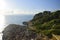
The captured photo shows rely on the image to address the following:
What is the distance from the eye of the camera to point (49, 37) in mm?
49750

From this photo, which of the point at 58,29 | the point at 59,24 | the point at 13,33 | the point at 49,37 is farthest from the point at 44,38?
the point at 13,33

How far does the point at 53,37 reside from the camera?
48312mm

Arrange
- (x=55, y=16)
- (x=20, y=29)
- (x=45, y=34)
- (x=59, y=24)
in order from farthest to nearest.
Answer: (x=55, y=16) < (x=20, y=29) < (x=59, y=24) < (x=45, y=34)

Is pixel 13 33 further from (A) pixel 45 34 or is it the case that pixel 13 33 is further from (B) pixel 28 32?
(A) pixel 45 34

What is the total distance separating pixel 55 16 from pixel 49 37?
70.7 feet

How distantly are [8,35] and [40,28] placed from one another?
31.9 ft

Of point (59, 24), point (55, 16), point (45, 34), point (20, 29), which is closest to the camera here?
point (45, 34)

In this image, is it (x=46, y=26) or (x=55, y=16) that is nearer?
(x=46, y=26)

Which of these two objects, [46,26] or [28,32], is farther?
[46,26]

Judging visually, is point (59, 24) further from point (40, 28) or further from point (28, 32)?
point (28, 32)

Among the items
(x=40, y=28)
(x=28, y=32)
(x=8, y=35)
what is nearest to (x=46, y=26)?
(x=40, y=28)

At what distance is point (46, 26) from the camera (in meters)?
60.2

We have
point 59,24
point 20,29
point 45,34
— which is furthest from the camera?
point 20,29

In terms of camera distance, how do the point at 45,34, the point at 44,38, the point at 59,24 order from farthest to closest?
1. the point at 59,24
2. the point at 45,34
3. the point at 44,38
